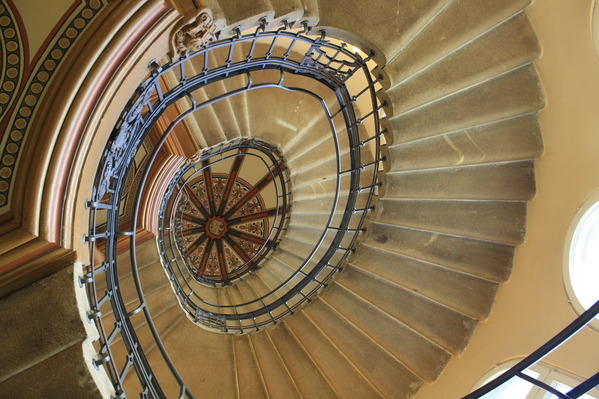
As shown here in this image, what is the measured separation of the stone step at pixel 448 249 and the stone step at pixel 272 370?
187 centimetres

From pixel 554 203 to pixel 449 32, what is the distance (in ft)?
5.37

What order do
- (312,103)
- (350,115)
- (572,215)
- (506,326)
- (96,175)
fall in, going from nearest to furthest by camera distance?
1. (96,175)
2. (572,215)
3. (506,326)
4. (350,115)
5. (312,103)

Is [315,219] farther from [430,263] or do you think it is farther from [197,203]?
[197,203]

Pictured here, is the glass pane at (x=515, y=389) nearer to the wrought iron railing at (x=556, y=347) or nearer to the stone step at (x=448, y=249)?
the stone step at (x=448, y=249)

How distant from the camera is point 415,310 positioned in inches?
151

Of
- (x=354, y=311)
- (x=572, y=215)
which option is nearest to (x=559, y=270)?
(x=572, y=215)

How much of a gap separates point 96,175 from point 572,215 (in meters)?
3.38

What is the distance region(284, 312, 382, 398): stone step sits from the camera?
4.05m

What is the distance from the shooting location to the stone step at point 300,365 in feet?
13.8

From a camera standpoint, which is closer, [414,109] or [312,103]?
[414,109]

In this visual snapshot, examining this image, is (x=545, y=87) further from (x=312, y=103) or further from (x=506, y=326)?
(x=312, y=103)

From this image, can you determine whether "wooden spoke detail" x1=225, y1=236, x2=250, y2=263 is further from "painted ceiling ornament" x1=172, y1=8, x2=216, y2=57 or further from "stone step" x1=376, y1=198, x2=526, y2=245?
"painted ceiling ornament" x1=172, y1=8, x2=216, y2=57

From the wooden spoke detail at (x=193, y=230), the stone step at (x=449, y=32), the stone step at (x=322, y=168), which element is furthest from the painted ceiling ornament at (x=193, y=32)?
the wooden spoke detail at (x=193, y=230)

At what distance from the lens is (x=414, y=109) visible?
3316 millimetres
